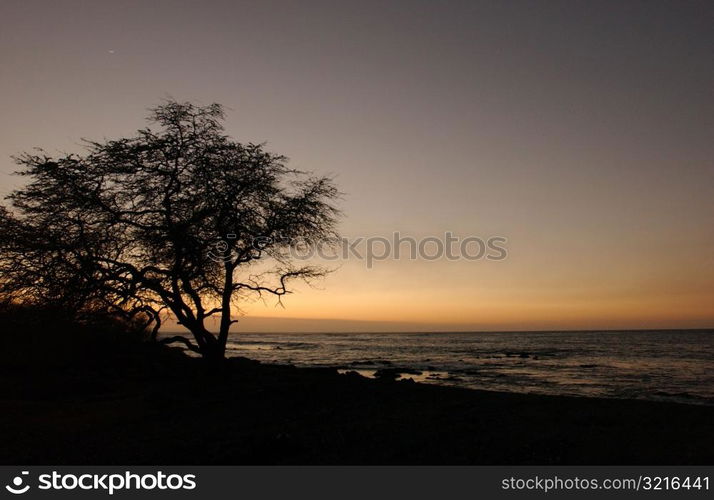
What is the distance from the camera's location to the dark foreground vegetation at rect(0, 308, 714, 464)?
8.14 meters

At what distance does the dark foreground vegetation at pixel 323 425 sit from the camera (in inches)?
320

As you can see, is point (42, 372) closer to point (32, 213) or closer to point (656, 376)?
point (32, 213)

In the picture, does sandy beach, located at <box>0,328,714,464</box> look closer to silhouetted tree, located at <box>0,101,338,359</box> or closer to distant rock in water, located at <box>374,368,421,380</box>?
silhouetted tree, located at <box>0,101,338,359</box>

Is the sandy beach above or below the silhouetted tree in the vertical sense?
below

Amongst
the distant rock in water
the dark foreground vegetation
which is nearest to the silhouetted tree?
the dark foreground vegetation

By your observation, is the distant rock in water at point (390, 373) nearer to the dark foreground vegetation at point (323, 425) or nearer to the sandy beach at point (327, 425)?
the dark foreground vegetation at point (323, 425)

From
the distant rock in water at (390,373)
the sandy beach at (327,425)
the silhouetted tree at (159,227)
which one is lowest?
the distant rock in water at (390,373)

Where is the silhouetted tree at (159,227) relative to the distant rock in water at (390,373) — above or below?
above

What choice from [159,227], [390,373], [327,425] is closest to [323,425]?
[327,425]

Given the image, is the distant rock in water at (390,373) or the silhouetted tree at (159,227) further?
the distant rock in water at (390,373)

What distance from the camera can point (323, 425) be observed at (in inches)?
410

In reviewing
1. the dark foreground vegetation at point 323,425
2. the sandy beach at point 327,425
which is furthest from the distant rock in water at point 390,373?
the sandy beach at point 327,425
